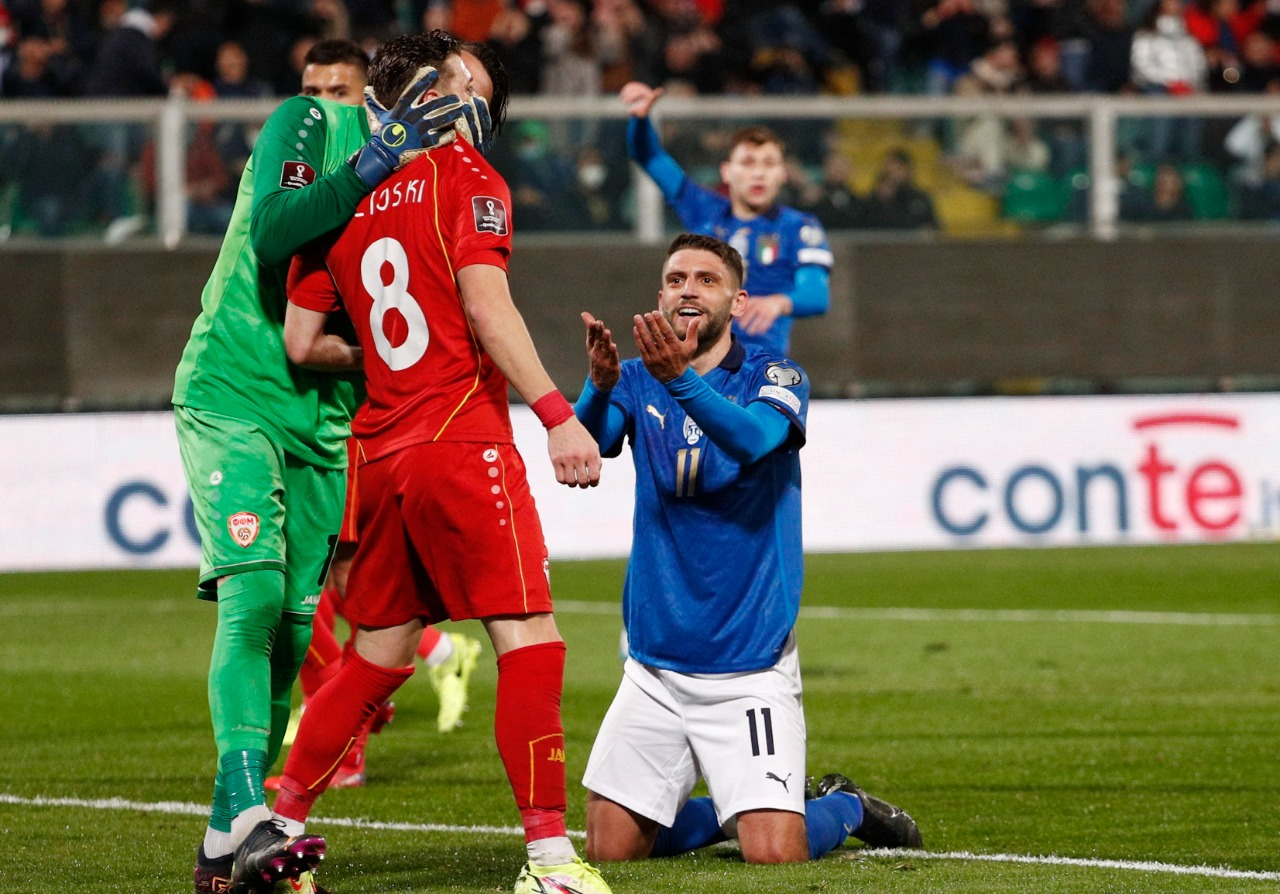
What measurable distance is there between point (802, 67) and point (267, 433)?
12.5 metres

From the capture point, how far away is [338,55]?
545 centimetres

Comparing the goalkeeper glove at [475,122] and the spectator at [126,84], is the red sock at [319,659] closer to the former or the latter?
the goalkeeper glove at [475,122]

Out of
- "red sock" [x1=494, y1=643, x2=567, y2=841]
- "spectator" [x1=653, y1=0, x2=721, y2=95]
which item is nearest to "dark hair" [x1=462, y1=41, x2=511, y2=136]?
"red sock" [x1=494, y1=643, x2=567, y2=841]

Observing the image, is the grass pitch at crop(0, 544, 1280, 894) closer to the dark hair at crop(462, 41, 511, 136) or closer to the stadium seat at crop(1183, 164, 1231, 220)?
the dark hair at crop(462, 41, 511, 136)

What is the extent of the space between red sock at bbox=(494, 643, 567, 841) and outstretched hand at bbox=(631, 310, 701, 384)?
718 mm

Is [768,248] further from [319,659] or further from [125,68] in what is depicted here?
[125,68]

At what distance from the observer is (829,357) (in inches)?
583

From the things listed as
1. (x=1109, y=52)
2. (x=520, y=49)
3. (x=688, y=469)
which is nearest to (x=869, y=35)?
(x=1109, y=52)

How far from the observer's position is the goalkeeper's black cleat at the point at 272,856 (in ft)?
13.0

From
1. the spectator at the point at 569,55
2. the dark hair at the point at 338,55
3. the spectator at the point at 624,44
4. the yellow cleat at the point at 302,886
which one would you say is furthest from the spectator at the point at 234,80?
the yellow cleat at the point at 302,886

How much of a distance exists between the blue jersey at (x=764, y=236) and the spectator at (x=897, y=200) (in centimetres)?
599

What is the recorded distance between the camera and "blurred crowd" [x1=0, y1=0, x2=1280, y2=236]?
14422 millimetres

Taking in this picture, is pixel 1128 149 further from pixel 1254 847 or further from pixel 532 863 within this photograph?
pixel 532 863

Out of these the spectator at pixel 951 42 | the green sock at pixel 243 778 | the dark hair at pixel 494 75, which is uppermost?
the spectator at pixel 951 42
